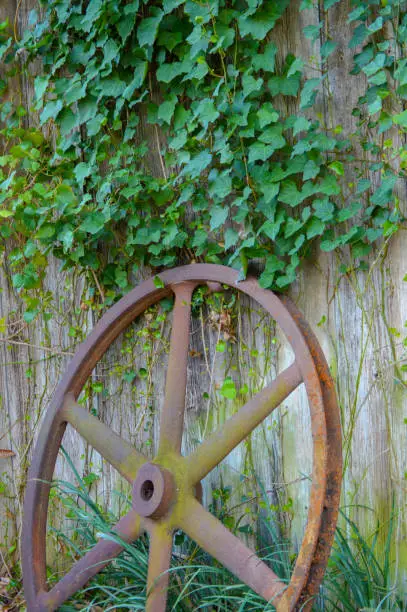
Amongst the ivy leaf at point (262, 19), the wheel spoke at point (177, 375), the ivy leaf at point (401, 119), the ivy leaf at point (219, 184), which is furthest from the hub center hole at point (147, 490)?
the ivy leaf at point (262, 19)

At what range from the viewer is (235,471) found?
7.59ft

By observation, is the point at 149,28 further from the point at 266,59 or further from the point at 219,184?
the point at 219,184

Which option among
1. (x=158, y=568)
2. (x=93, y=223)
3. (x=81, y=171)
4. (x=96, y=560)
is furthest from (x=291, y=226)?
(x=96, y=560)

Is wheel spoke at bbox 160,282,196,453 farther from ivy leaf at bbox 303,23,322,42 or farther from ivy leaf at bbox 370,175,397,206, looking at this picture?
ivy leaf at bbox 303,23,322,42

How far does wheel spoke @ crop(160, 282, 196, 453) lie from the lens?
7.17ft

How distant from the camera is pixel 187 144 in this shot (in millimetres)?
2240

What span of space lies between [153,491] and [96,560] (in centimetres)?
33

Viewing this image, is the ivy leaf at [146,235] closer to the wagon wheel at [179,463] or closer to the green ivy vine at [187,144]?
the green ivy vine at [187,144]

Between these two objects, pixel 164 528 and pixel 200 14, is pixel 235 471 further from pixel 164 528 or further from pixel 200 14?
pixel 200 14

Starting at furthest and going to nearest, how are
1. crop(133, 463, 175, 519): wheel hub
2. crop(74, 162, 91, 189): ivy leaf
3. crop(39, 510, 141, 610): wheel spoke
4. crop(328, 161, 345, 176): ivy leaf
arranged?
1. crop(74, 162, 91, 189): ivy leaf
2. crop(39, 510, 141, 610): wheel spoke
3. crop(133, 463, 175, 519): wheel hub
4. crop(328, 161, 345, 176): ivy leaf

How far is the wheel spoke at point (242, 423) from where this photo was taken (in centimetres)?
198

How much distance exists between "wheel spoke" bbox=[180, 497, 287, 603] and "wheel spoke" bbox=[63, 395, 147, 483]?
251 mm

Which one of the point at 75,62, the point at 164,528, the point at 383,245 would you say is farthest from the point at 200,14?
the point at 164,528

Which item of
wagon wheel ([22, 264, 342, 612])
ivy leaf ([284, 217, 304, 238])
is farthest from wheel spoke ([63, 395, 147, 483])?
ivy leaf ([284, 217, 304, 238])
